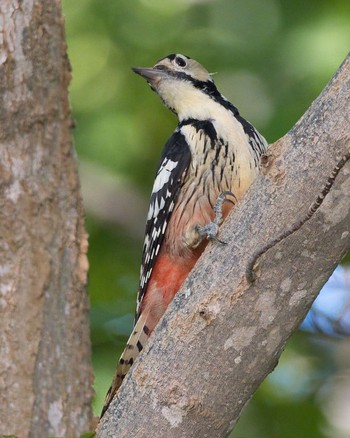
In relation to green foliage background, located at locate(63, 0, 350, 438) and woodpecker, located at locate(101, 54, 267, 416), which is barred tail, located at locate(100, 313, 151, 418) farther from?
green foliage background, located at locate(63, 0, 350, 438)

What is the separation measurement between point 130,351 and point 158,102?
103 inches

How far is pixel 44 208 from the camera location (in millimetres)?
4676

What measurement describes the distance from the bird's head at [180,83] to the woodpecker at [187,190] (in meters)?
0.04

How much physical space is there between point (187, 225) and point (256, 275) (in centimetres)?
122

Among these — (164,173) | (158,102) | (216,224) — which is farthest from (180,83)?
(158,102)

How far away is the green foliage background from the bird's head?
3.42 feet

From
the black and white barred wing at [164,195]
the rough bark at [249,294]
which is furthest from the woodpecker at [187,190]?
the rough bark at [249,294]

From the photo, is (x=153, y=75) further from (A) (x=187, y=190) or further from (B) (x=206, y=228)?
(B) (x=206, y=228)

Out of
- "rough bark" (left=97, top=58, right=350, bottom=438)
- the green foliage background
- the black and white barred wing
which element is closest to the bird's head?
the black and white barred wing

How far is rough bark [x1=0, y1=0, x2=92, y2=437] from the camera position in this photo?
4.48 metres

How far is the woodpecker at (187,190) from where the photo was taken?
438 centimetres

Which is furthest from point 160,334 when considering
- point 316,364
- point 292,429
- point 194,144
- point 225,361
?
point 316,364

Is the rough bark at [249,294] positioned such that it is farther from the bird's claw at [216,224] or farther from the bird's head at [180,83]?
the bird's head at [180,83]

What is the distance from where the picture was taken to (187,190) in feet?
14.6
